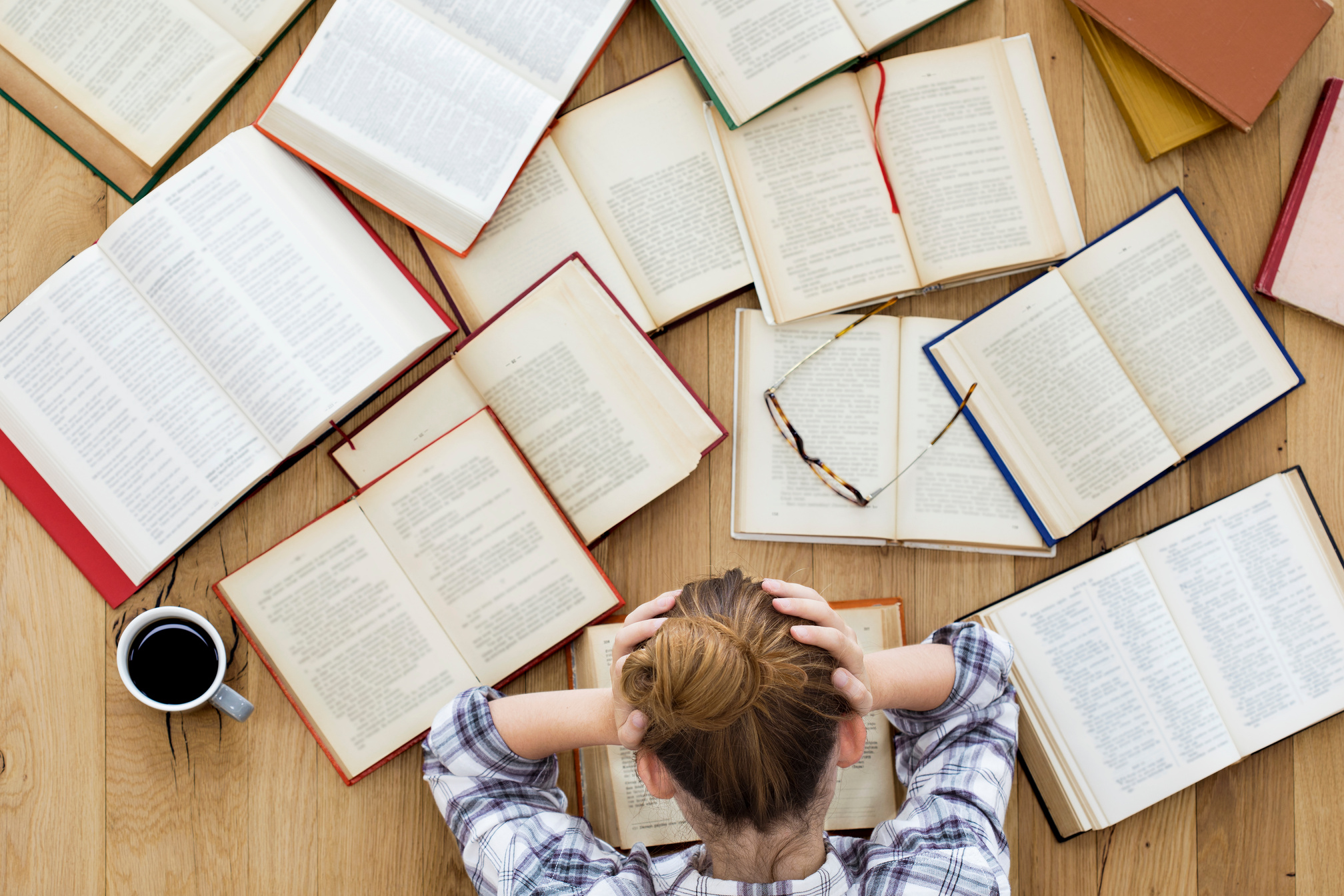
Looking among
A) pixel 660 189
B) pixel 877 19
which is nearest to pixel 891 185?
pixel 877 19

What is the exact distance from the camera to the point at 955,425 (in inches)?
46.1

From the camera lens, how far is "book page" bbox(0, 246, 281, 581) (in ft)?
3.54

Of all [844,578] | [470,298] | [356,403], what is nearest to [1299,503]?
[844,578]

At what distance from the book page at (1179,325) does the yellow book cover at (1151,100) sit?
93 mm

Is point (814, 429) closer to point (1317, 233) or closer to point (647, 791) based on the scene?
point (647, 791)

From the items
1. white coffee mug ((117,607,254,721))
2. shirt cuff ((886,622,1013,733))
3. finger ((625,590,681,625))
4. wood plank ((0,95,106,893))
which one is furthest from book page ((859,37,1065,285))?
wood plank ((0,95,106,893))

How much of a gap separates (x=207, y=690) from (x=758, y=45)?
1.07 meters

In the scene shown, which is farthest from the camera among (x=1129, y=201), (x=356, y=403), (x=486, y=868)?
(x=1129, y=201)

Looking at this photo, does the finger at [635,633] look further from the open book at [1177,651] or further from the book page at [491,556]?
the open book at [1177,651]

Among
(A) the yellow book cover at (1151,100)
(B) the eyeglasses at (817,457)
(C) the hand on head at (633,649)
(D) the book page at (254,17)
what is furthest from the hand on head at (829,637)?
(D) the book page at (254,17)

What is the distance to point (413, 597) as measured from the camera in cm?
112

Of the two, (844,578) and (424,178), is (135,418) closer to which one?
(424,178)

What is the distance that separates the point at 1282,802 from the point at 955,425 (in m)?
0.71

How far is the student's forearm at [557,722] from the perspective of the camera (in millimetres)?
1002
